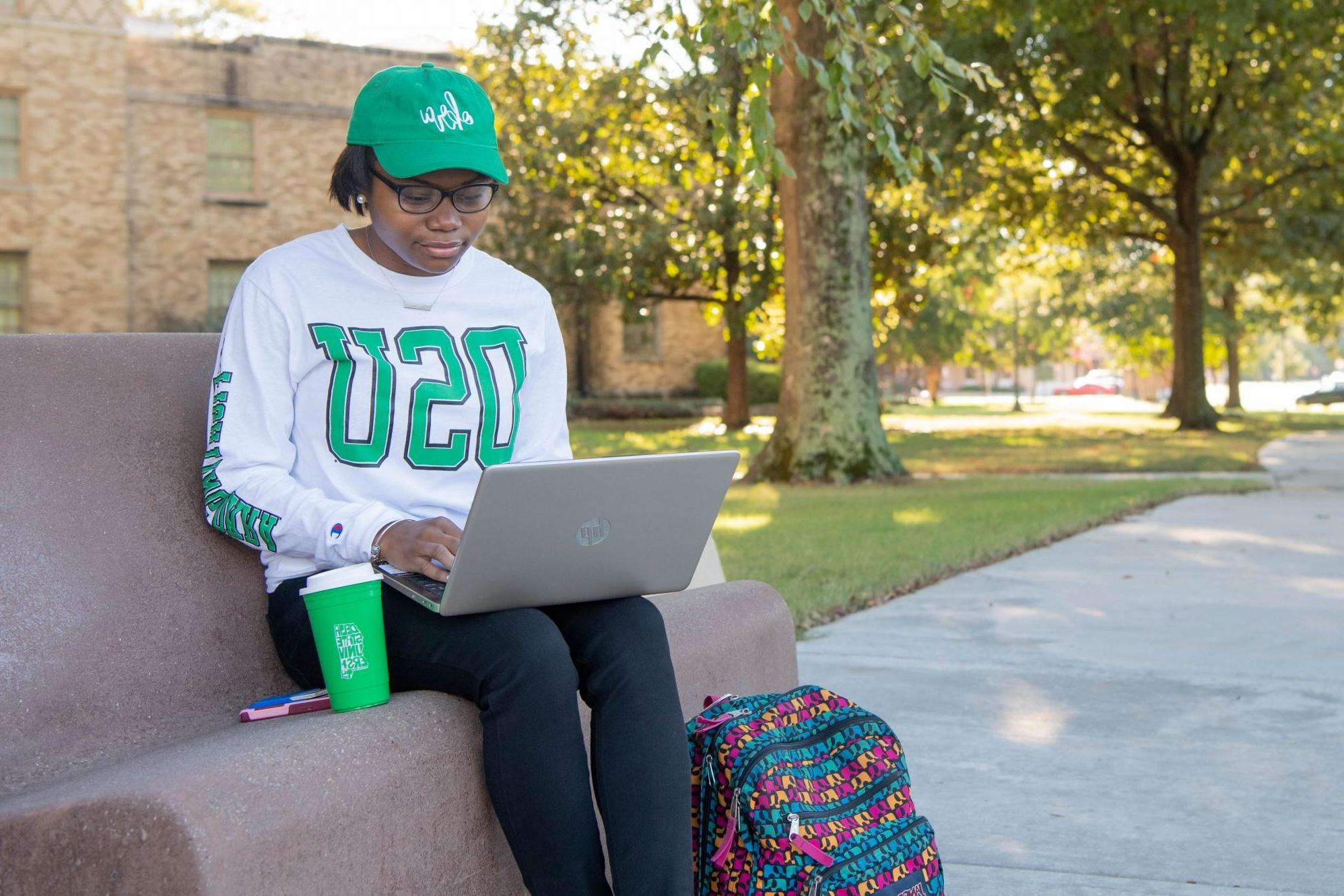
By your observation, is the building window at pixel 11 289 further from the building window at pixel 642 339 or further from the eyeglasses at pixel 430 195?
the eyeglasses at pixel 430 195

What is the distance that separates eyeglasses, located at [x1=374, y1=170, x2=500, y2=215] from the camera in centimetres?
290

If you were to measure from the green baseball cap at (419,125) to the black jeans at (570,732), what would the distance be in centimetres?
86

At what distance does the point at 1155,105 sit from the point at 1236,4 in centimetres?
944

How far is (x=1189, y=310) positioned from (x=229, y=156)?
62.5 ft

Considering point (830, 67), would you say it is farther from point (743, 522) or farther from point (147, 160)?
point (147, 160)

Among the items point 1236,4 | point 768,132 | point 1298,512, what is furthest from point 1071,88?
point 768,132

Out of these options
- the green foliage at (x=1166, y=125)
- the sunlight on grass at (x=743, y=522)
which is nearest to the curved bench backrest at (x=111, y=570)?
the sunlight on grass at (x=743, y=522)

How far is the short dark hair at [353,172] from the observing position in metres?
Result: 2.93

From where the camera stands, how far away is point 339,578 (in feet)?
7.53

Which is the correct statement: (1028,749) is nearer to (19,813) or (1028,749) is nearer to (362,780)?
(362,780)

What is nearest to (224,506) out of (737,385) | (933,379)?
(737,385)

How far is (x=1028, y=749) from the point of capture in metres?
4.48

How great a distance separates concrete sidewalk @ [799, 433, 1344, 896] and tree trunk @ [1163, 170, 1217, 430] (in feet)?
59.3

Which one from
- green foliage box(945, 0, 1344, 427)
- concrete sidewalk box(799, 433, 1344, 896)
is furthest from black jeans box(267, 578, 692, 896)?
green foliage box(945, 0, 1344, 427)
